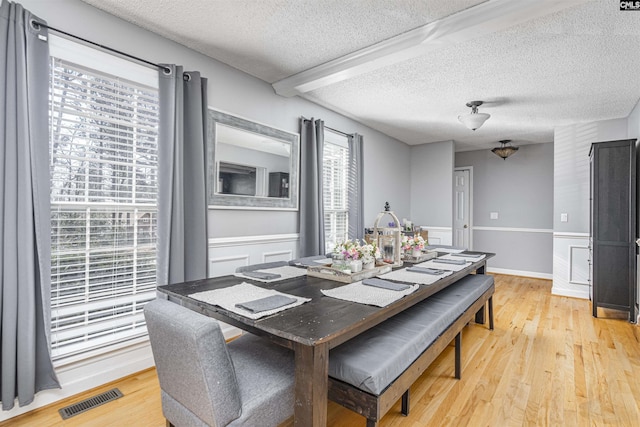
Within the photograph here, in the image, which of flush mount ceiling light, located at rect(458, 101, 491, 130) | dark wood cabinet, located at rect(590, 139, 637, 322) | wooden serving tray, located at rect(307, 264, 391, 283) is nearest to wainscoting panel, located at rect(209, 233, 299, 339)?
wooden serving tray, located at rect(307, 264, 391, 283)

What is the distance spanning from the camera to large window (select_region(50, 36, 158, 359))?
2.04 meters

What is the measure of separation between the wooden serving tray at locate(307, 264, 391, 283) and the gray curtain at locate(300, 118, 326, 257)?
144 cm

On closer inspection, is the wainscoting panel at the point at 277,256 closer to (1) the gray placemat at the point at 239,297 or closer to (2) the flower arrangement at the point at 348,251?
(2) the flower arrangement at the point at 348,251

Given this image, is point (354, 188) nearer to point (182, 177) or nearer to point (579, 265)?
point (182, 177)

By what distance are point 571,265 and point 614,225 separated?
121 centimetres

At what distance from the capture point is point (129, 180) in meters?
2.37

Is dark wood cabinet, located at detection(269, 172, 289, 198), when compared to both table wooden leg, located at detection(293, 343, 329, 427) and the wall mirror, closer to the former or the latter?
the wall mirror

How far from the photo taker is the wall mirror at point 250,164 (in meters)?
2.84

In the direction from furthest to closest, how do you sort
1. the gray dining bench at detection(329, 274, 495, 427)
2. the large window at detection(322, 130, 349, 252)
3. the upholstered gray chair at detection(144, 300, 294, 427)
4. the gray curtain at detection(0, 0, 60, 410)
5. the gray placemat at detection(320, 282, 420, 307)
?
the large window at detection(322, 130, 349, 252) < the gray curtain at detection(0, 0, 60, 410) < the gray placemat at detection(320, 282, 420, 307) < the gray dining bench at detection(329, 274, 495, 427) < the upholstered gray chair at detection(144, 300, 294, 427)

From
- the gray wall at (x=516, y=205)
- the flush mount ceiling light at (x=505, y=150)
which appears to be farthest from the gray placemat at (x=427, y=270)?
the gray wall at (x=516, y=205)

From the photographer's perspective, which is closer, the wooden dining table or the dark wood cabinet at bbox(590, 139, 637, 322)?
the wooden dining table

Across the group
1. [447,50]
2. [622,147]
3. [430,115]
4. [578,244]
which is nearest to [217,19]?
[447,50]

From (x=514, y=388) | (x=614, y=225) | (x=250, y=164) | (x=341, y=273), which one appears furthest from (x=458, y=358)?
(x=614, y=225)

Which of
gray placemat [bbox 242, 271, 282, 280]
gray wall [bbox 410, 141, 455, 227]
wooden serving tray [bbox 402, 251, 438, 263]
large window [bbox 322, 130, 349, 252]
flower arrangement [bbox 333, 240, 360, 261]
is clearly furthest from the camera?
gray wall [bbox 410, 141, 455, 227]
